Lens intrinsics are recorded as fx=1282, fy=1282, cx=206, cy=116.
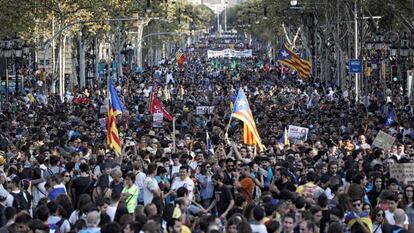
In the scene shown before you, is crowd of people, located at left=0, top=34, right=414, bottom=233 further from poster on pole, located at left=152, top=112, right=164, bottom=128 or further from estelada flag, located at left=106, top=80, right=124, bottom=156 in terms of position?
poster on pole, located at left=152, top=112, right=164, bottom=128

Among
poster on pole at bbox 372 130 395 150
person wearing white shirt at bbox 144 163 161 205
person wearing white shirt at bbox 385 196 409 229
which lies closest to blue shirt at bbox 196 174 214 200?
person wearing white shirt at bbox 144 163 161 205

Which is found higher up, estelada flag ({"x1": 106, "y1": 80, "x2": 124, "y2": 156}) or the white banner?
estelada flag ({"x1": 106, "y1": 80, "x2": 124, "y2": 156})

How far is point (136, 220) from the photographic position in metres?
13.1

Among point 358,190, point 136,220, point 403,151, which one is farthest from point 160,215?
point 403,151

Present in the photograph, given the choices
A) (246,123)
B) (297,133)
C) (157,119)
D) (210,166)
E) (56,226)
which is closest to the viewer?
(56,226)

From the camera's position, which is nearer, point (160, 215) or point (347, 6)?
point (160, 215)

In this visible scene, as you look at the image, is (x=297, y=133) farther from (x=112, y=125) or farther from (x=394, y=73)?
(x=394, y=73)

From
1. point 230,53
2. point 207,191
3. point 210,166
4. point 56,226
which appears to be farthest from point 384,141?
point 230,53

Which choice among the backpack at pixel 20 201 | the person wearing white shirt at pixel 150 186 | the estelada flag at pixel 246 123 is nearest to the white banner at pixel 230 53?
the estelada flag at pixel 246 123

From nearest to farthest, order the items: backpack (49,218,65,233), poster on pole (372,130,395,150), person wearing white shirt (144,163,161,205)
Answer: backpack (49,218,65,233), person wearing white shirt (144,163,161,205), poster on pole (372,130,395,150)

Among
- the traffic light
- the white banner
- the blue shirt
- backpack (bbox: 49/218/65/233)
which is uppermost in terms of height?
backpack (bbox: 49/218/65/233)

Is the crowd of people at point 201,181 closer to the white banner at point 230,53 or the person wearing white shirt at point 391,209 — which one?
the person wearing white shirt at point 391,209

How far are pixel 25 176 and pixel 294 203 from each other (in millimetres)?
5143

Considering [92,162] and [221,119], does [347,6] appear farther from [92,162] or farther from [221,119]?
[92,162]
